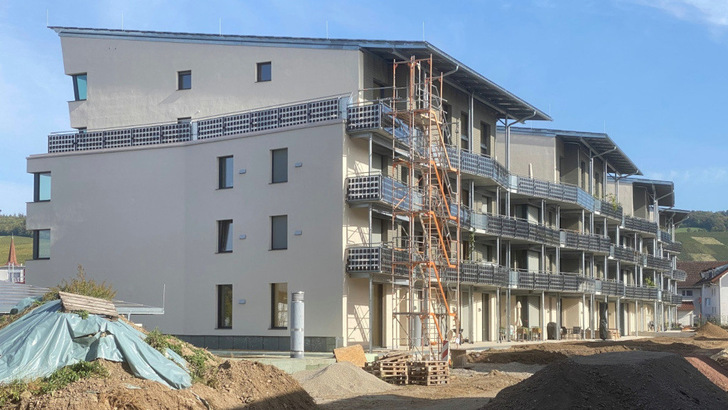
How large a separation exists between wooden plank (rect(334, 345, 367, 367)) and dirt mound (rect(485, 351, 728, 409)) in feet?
34.3

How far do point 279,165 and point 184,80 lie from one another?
806 cm

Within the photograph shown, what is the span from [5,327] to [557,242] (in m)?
40.6

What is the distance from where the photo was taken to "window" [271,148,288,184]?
121 ft

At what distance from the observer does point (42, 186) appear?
42.8 meters

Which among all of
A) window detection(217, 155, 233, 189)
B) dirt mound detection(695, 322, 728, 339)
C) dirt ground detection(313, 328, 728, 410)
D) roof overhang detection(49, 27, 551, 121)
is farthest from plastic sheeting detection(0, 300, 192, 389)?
dirt mound detection(695, 322, 728, 339)

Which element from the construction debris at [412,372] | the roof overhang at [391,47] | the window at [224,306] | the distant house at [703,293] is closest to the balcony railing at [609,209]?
the roof overhang at [391,47]

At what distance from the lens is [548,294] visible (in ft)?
185

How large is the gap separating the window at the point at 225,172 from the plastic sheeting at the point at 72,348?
20710 millimetres

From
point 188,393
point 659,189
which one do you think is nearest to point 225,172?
point 188,393

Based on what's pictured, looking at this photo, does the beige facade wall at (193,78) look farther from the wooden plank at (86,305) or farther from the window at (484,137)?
the wooden plank at (86,305)

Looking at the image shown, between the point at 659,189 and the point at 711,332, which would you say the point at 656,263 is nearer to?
the point at 659,189

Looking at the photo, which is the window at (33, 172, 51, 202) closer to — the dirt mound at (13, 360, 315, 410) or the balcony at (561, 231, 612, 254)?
the dirt mound at (13, 360, 315, 410)

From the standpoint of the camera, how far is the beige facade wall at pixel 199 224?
3556 cm

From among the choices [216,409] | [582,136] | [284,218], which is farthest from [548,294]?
[216,409]
